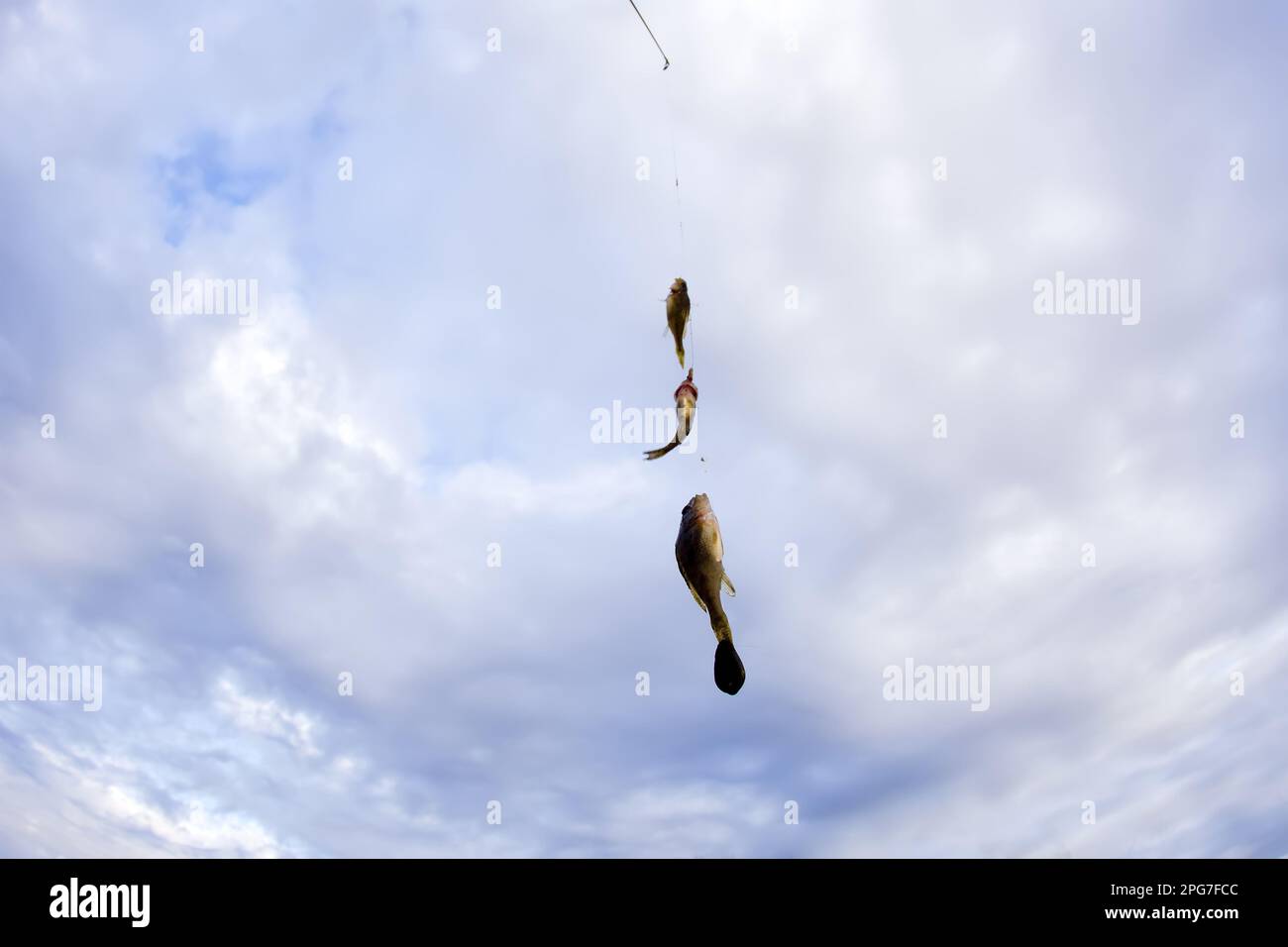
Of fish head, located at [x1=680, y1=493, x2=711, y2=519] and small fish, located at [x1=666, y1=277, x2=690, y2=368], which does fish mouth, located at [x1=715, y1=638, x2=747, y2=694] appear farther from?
small fish, located at [x1=666, y1=277, x2=690, y2=368]

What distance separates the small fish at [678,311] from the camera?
11164 mm

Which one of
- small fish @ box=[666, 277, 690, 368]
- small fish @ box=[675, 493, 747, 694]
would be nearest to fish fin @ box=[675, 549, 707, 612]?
small fish @ box=[675, 493, 747, 694]

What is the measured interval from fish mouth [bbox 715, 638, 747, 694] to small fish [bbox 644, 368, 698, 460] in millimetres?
2246

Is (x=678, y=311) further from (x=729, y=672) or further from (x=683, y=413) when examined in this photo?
(x=729, y=672)

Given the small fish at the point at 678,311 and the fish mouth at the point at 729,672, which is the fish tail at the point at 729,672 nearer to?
the fish mouth at the point at 729,672

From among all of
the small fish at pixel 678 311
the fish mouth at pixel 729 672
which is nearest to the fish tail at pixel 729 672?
the fish mouth at pixel 729 672

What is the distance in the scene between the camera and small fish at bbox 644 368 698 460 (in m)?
9.44

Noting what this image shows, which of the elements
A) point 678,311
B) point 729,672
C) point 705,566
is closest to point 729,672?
point 729,672

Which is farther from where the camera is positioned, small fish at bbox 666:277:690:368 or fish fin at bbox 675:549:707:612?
small fish at bbox 666:277:690:368

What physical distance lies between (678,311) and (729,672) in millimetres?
4814
